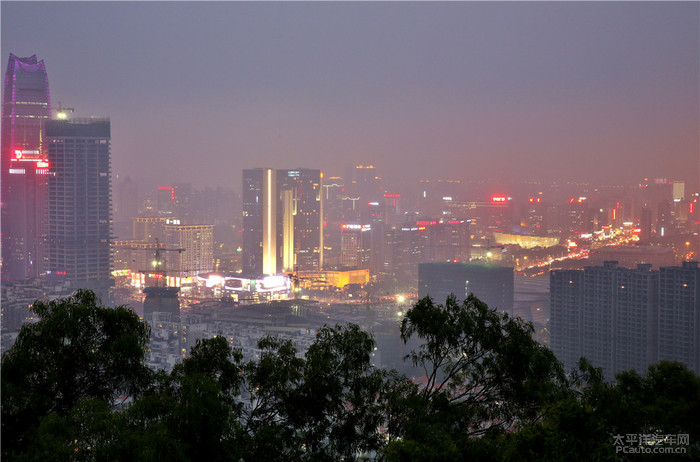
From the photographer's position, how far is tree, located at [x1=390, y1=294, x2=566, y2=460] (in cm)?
273

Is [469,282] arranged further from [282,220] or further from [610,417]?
[610,417]

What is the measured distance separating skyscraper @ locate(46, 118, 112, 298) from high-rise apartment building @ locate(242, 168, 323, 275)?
422 centimetres

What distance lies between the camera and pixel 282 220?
2312cm

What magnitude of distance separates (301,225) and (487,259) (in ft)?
19.6

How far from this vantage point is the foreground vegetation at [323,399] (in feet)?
6.76

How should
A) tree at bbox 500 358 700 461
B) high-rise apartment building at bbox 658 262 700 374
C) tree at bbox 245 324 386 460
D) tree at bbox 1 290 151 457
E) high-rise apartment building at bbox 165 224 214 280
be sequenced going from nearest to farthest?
tree at bbox 500 358 700 461
tree at bbox 1 290 151 457
tree at bbox 245 324 386 460
high-rise apartment building at bbox 658 262 700 374
high-rise apartment building at bbox 165 224 214 280

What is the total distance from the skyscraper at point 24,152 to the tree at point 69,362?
738 inches

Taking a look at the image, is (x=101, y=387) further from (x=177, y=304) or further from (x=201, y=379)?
(x=177, y=304)

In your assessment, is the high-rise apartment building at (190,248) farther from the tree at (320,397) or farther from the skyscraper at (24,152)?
the tree at (320,397)

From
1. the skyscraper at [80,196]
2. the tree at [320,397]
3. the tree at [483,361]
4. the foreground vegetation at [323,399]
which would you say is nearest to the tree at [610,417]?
the foreground vegetation at [323,399]

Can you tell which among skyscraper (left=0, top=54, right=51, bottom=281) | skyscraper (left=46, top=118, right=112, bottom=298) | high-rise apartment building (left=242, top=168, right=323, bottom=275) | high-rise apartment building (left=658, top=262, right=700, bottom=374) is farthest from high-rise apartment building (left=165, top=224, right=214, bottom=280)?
high-rise apartment building (left=658, top=262, right=700, bottom=374)

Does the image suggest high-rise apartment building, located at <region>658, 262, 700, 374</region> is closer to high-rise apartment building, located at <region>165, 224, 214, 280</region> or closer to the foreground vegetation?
the foreground vegetation

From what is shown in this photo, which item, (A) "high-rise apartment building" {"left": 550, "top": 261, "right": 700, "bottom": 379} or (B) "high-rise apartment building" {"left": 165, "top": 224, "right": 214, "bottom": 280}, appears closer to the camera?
(A) "high-rise apartment building" {"left": 550, "top": 261, "right": 700, "bottom": 379}

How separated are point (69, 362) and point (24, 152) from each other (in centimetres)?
2001
